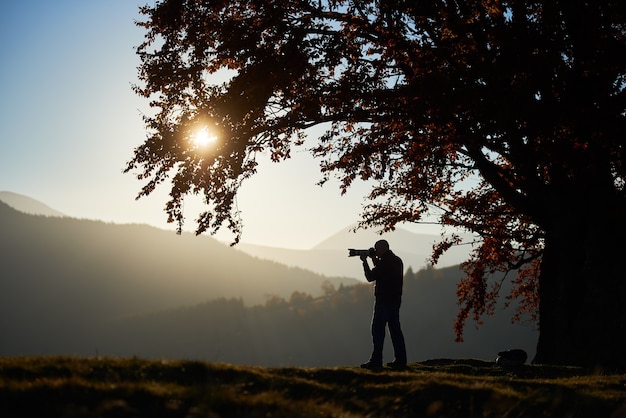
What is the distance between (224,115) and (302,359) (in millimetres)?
189406

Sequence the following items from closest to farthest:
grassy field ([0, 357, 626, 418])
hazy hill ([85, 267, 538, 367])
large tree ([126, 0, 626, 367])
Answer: grassy field ([0, 357, 626, 418]) → large tree ([126, 0, 626, 367]) → hazy hill ([85, 267, 538, 367])

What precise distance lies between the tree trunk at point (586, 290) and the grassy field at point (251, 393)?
235 inches

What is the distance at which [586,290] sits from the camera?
14.0 m

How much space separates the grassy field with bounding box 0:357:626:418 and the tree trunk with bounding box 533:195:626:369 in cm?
596

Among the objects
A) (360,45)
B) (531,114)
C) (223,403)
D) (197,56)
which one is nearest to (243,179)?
(197,56)

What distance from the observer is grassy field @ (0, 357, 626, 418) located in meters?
5.18

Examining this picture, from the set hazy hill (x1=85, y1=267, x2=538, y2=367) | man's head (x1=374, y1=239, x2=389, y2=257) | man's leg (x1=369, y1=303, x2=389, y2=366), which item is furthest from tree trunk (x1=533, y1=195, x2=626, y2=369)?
hazy hill (x1=85, y1=267, x2=538, y2=367)

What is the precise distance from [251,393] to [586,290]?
11.3 m

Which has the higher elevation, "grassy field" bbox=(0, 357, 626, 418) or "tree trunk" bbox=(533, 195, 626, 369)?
"tree trunk" bbox=(533, 195, 626, 369)

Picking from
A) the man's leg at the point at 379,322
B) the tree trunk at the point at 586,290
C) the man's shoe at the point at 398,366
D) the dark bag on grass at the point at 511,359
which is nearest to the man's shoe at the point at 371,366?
the man's leg at the point at 379,322

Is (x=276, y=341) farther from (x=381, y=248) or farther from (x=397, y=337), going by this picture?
(x=381, y=248)

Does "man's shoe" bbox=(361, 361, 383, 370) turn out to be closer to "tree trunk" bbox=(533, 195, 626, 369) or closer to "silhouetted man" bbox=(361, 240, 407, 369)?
"silhouetted man" bbox=(361, 240, 407, 369)

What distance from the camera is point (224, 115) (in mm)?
12328

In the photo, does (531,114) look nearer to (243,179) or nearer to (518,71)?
(518,71)
